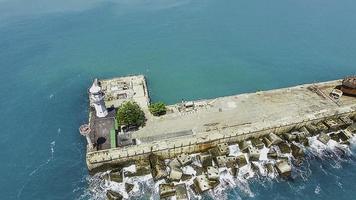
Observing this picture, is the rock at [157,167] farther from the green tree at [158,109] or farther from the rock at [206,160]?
the green tree at [158,109]

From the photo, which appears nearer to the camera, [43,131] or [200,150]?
[200,150]

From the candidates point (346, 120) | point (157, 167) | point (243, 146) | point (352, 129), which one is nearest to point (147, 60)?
point (243, 146)

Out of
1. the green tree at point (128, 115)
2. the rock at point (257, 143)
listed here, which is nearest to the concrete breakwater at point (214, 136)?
the rock at point (257, 143)

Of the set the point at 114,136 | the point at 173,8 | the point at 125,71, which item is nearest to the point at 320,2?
the point at 173,8

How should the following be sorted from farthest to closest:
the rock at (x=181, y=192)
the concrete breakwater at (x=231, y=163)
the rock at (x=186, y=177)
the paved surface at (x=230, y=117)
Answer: the paved surface at (x=230, y=117) → the rock at (x=186, y=177) → the concrete breakwater at (x=231, y=163) → the rock at (x=181, y=192)

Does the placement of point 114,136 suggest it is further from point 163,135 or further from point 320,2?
point 320,2

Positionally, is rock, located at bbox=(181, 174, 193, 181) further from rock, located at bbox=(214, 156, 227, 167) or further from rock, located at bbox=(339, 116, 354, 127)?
rock, located at bbox=(339, 116, 354, 127)

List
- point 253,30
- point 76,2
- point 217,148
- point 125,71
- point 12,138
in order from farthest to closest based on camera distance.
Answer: point 76,2 → point 253,30 → point 125,71 → point 12,138 → point 217,148
